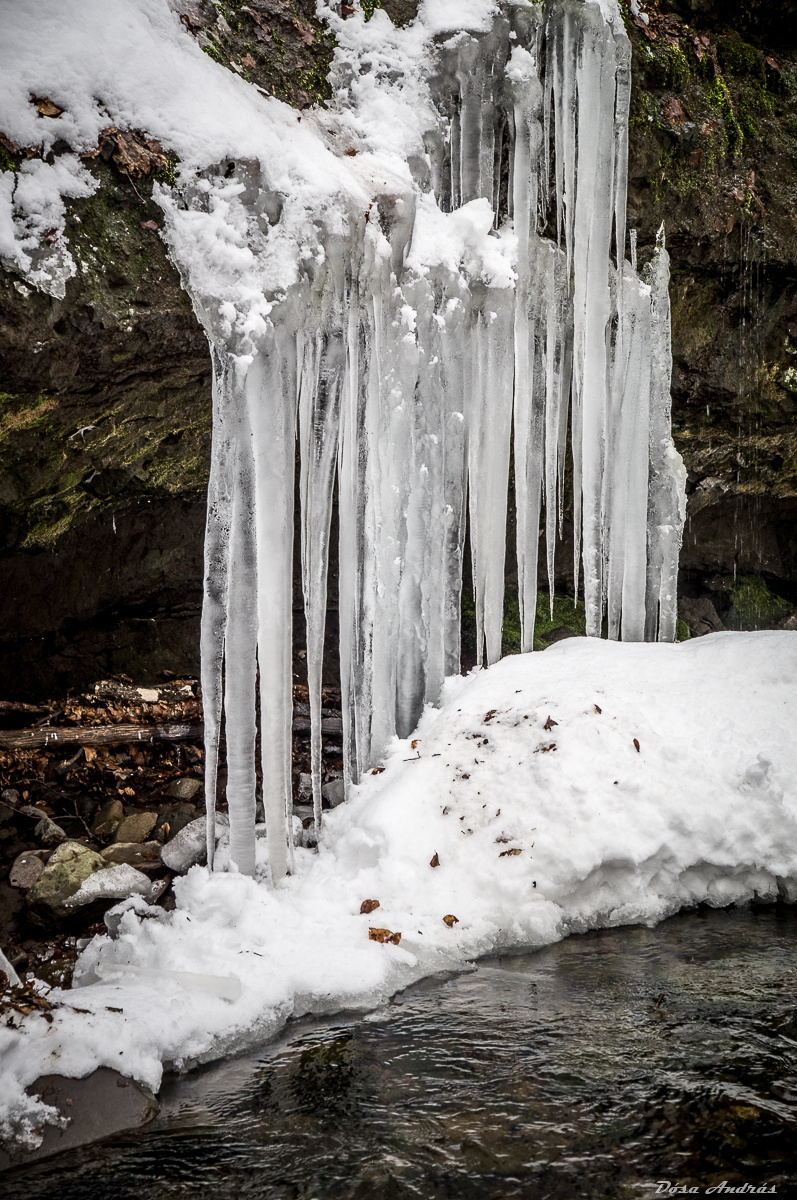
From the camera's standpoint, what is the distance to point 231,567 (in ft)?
12.6

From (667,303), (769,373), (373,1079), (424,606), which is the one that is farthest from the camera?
(769,373)

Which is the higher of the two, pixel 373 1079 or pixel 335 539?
pixel 335 539

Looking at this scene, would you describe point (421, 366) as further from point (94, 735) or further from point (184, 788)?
point (94, 735)

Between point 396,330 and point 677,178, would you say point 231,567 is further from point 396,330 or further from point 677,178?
point 677,178

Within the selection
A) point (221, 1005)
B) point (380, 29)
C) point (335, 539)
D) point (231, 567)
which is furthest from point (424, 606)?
point (380, 29)

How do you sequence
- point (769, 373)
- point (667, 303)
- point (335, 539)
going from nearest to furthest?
point (667, 303) → point (769, 373) → point (335, 539)

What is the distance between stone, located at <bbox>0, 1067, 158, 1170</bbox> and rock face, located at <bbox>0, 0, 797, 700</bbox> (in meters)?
2.84

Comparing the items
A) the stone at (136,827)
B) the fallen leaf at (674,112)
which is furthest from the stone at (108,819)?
the fallen leaf at (674,112)

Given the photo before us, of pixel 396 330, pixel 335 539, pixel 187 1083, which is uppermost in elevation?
pixel 396 330

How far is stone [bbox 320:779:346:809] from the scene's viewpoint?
5316 millimetres

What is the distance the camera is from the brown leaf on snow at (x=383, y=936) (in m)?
3.34

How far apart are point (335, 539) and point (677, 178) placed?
3.85 meters

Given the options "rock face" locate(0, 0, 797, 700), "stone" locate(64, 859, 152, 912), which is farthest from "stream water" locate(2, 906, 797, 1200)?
"rock face" locate(0, 0, 797, 700)

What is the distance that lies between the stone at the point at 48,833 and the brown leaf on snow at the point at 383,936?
245 centimetres
